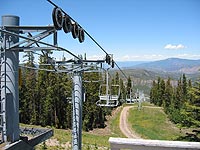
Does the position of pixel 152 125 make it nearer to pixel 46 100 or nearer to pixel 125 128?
pixel 125 128

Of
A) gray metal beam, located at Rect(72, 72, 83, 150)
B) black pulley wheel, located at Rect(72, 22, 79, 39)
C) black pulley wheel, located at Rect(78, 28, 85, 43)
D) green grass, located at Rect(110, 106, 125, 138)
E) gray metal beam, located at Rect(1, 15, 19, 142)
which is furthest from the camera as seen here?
green grass, located at Rect(110, 106, 125, 138)

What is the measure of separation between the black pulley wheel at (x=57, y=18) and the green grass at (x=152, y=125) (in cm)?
2319

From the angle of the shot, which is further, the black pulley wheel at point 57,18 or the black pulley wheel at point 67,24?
the black pulley wheel at point 67,24

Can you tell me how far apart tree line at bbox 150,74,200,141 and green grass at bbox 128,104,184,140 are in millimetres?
1240

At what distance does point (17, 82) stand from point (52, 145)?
1199cm

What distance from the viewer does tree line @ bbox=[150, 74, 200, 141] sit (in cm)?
1614

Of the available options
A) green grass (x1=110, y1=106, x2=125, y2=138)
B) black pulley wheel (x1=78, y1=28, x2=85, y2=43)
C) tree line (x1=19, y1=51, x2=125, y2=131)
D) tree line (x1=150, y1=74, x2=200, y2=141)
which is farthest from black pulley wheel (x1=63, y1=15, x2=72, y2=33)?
tree line (x1=19, y1=51, x2=125, y2=131)

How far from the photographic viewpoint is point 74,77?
7.63 meters

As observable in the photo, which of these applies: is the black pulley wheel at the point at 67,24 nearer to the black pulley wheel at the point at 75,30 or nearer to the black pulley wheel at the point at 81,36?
the black pulley wheel at the point at 75,30

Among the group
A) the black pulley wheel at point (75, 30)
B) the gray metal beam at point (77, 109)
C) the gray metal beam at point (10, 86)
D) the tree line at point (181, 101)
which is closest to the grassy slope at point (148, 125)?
the tree line at point (181, 101)

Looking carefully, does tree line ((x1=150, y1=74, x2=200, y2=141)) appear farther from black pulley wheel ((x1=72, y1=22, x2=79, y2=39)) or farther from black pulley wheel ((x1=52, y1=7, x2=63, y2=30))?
black pulley wheel ((x1=52, y1=7, x2=63, y2=30))

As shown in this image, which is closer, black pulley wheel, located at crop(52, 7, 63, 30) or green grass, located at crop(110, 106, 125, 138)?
black pulley wheel, located at crop(52, 7, 63, 30)

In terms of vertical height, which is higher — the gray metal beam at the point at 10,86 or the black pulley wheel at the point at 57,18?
the black pulley wheel at the point at 57,18

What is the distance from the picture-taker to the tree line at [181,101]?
1614cm
